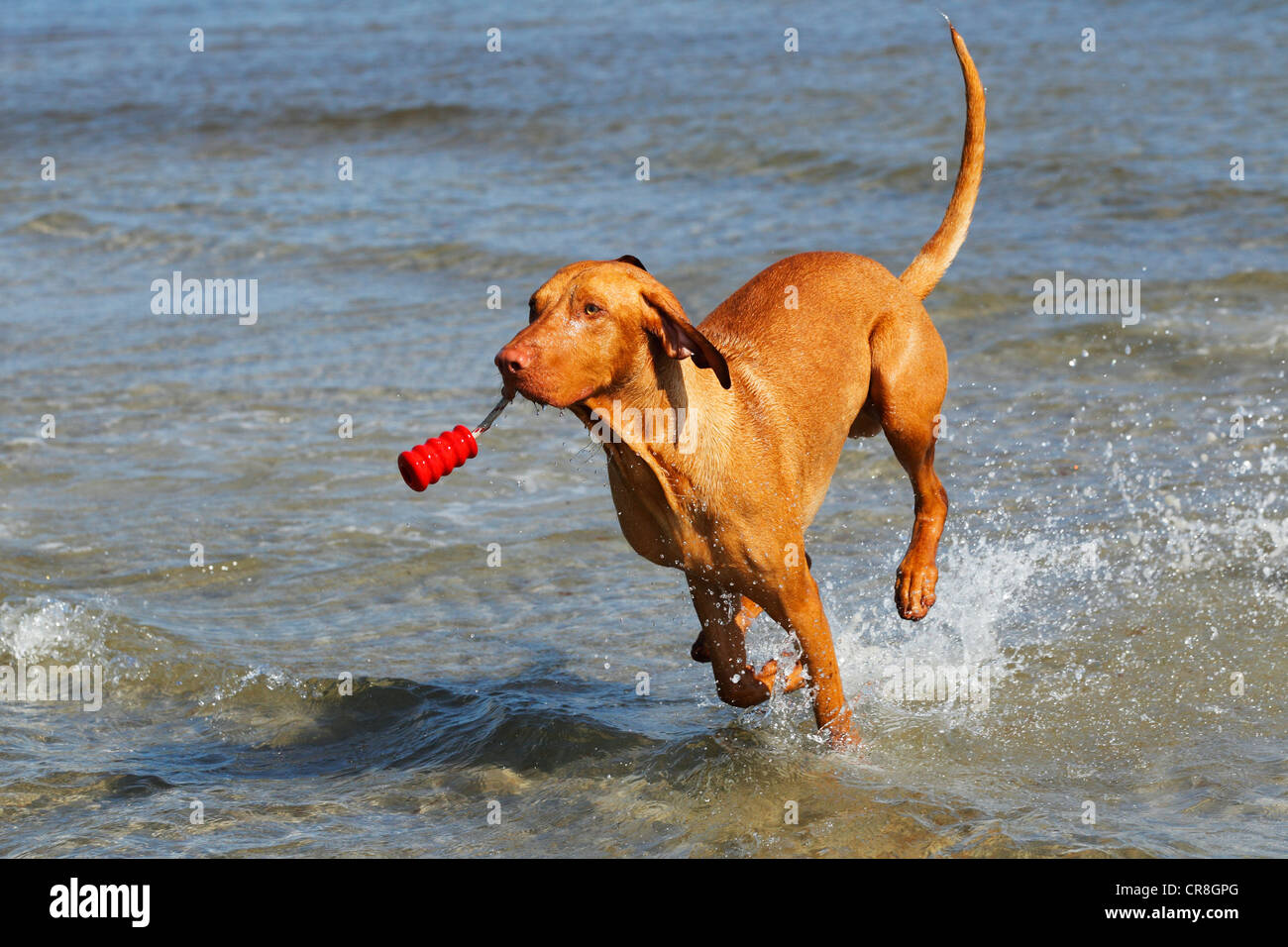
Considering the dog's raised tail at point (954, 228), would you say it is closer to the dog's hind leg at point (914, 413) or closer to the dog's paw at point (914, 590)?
the dog's hind leg at point (914, 413)

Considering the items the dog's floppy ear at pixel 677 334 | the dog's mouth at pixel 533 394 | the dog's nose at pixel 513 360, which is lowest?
the dog's mouth at pixel 533 394

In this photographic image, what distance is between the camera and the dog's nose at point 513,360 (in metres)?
3.81

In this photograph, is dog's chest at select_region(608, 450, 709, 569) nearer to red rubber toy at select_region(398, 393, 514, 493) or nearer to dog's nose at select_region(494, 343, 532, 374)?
red rubber toy at select_region(398, 393, 514, 493)

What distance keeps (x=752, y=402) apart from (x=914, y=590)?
1264 millimetres

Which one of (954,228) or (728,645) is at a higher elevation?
Answer: (954,228)

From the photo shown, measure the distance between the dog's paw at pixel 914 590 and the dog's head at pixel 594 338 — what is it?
1.75 metres

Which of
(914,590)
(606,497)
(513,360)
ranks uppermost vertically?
(513,360)

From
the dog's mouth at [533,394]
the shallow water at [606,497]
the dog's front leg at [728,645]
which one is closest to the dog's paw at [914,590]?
the shallow water at [606,497]

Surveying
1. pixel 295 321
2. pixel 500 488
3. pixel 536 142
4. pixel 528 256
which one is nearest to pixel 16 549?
pixel 500 488

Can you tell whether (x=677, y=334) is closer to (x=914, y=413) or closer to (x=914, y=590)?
(x=914, y=413)

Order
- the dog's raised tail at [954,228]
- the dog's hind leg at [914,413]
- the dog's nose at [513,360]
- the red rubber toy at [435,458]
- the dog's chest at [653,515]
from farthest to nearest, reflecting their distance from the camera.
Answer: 1. the dog's raised tail at [954,228]
2. the dog's hind leg at [914,413]
3. the dog's chest at [653,515]
4. the red rubber toy at [435,458]
5. the dog's nose at [513,360]

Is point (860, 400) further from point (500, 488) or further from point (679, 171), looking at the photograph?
point (679, 171)

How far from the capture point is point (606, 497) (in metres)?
7.74

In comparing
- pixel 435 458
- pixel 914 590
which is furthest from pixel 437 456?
pixel 914 590
